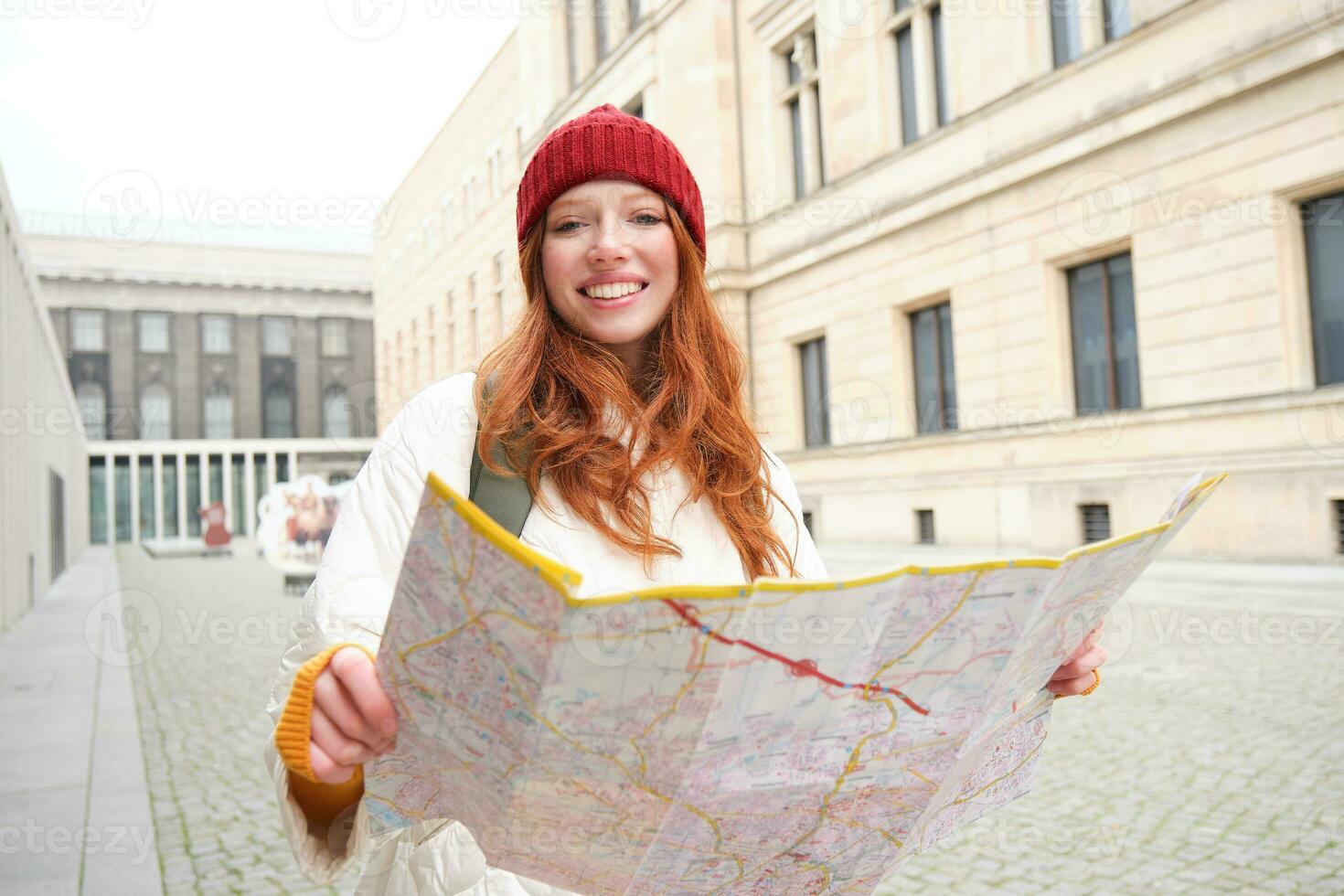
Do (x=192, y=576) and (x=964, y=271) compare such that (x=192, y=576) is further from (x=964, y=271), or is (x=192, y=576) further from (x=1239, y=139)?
(x=1239, y=139)

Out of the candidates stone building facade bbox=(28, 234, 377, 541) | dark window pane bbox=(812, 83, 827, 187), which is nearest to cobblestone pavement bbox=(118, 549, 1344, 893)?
dark window pane bbox=(812, 83, 827, 187)

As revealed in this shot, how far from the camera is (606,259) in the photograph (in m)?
1.47

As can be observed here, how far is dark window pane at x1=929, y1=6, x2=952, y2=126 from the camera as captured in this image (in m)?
16.6

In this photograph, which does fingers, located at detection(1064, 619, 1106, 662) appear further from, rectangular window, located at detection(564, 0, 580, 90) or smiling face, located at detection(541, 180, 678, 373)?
rectangular window, located at detection(564, 0, 580, 90)

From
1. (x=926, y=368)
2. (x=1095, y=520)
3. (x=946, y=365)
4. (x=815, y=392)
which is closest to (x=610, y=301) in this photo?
(x=1095, y=520)

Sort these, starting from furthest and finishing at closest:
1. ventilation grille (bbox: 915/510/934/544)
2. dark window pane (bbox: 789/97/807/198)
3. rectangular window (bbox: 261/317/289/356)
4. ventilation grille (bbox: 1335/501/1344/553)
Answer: rectangular window (bbox: 261/317/289/356) < dark window pane (bbox: 789/97/807/198) < ventilation grille (bbox: 915/510/934/544) < ventilation grille (bbox: 1335/501/1344/553)

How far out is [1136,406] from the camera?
1341 cm

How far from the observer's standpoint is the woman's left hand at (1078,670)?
1180mm

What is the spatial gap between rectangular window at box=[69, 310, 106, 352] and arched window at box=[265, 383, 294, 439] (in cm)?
848

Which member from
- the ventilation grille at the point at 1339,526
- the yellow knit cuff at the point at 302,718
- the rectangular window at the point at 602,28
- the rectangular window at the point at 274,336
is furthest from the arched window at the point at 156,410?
the yellow knit cuff at the point at 302,718

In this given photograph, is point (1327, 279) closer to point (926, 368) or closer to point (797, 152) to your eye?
point (926, 368)

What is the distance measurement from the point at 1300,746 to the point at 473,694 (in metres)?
5.17

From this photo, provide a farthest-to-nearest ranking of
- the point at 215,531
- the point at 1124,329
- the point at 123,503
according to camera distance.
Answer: the point at 123,503
the point at 215,531
the point at 1124,329

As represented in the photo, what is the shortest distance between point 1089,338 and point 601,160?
46.1 feet
